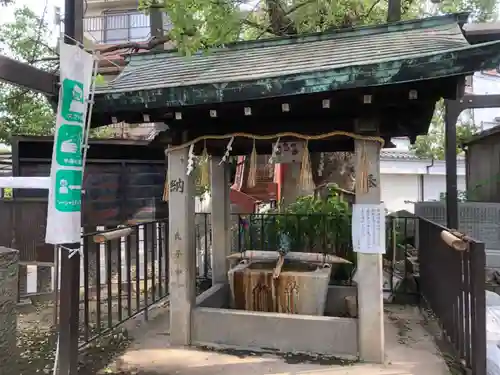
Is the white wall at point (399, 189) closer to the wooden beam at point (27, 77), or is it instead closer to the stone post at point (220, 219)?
the stone post at point (220, 219)

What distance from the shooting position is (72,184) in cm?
365

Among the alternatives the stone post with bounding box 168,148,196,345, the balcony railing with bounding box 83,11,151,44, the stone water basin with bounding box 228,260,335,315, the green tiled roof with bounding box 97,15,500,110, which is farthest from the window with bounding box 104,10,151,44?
the stone water basin with bounding box 228,260,335,315

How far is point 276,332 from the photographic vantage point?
5.25 metres

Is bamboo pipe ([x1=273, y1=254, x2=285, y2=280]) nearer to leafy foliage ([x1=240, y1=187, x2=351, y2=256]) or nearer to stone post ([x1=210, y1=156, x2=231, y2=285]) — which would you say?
leafy foliage ([x1=240, y1=187, x2=351, y2=256])

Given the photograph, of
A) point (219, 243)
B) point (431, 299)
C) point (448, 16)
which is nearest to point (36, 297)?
point (219, 243)

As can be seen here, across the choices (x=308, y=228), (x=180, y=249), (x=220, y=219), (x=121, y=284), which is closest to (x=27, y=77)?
(x=180, y=249)

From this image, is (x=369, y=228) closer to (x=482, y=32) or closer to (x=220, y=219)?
(x=220, y=219)

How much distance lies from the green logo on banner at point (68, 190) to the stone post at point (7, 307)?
1192 millimetres

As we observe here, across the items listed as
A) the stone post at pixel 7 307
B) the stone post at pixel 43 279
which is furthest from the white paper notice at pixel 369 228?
the stone post at pixel 43 279

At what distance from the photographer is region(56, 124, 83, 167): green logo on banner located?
141 inches

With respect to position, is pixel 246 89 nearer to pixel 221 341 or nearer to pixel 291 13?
pixel 221 341

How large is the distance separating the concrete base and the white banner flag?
238cm

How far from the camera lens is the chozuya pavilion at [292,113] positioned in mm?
4328

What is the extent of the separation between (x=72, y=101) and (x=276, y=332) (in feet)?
11.3
